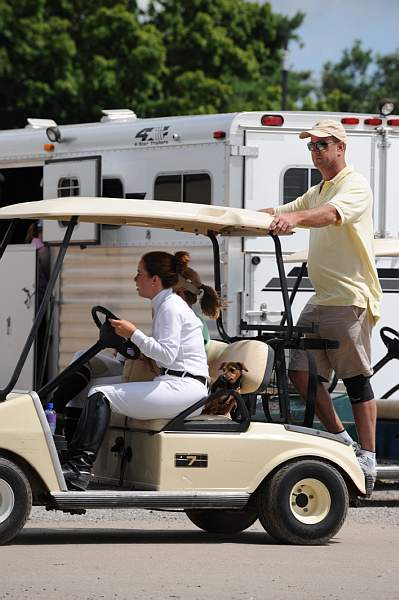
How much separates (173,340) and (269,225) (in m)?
0.84

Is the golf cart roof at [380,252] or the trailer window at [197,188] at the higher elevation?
the trailer window at [197,188]

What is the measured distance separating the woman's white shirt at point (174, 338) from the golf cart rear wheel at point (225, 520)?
961mm

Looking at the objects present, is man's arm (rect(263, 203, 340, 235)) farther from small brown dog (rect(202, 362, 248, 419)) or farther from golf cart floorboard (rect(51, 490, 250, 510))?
golf cart floorboard (rect(51, 490, 250, 510))

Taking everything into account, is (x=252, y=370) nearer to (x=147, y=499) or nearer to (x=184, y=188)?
(x=147, y=499)

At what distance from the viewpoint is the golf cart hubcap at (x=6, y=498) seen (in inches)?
295

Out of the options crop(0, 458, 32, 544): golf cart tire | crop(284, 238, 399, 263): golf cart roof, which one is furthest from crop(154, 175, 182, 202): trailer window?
crop(0, 458, 32, 544): golf cart tire

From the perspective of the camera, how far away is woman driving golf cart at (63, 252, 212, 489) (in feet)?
25.4

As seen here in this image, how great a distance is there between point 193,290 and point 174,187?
4583mm

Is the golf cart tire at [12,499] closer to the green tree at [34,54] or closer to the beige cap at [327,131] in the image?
the beige cap at [327,131]

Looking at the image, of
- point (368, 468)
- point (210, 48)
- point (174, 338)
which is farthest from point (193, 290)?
point (210, 48)

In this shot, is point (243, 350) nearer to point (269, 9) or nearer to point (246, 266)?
point (246, 266)

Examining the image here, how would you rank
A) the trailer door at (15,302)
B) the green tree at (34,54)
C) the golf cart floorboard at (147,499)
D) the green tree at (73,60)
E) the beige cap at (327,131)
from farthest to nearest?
the green tree at (73,60), the green tree at (34,54), the trailer door at (15,302), the beige cap at (327,131), the golf cart floorboard at (147,499)

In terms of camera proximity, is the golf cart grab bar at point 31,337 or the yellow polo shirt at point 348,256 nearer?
the golf cart grab bar at point 31,337

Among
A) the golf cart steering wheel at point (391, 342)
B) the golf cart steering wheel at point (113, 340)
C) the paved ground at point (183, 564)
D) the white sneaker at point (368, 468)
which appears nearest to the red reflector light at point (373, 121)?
the golf cart steering wheel at point (391, 342)
